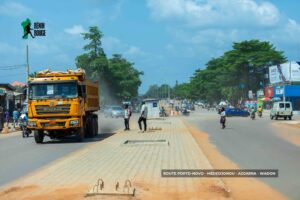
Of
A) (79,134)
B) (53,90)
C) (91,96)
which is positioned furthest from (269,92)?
(53,90)

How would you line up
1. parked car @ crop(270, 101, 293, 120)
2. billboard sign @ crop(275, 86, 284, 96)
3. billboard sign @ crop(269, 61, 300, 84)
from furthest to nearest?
billboard sign @ crop(275, 86, 284, 96)
billboard sign @ crop(269, 61, 300, 84)
parked car @ crop(270, 101, 293, 120)

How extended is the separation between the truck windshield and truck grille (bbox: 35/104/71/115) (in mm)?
460

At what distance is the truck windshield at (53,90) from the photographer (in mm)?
24406

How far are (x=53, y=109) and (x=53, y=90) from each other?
87 centimetres

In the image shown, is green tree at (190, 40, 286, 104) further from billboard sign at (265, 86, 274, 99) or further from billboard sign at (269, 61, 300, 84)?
billboard sign at (269, 61, 300, 84)

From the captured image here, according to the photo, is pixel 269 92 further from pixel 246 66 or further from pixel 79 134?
pixel 79 134

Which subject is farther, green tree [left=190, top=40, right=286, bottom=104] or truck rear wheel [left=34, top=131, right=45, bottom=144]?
green tree [left=190, top=40, right=286, bottom=104]

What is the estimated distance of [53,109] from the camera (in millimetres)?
24188

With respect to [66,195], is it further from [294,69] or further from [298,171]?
[294,69]

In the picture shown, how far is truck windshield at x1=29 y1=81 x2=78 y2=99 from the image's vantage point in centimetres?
2441

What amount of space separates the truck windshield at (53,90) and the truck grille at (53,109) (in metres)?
0.46

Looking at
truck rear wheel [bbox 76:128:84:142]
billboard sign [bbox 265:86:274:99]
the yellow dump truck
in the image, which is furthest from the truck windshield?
billboard sign [bbox 265:86:274:99]

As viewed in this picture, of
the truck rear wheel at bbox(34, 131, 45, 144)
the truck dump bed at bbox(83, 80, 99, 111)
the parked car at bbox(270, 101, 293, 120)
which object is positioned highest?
the truck dump bed at bbox(83, 80, 99, 111)

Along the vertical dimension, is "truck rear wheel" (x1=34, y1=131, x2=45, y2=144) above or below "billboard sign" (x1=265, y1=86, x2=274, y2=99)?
below
